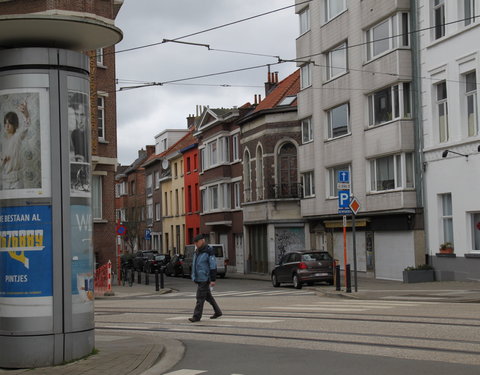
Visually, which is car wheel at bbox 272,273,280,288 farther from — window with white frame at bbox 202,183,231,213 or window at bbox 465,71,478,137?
window with white frame at bbox 202,183,231,213

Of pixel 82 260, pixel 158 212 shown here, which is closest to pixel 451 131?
pixel 82 260

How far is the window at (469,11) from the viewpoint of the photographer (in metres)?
27.8

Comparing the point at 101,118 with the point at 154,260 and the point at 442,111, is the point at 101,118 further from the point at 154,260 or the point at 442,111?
the point at 154,260

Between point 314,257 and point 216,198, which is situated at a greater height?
point 216,198

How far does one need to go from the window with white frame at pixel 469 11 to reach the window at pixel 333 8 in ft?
30.7

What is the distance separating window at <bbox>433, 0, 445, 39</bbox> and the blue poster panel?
2334 centimetres

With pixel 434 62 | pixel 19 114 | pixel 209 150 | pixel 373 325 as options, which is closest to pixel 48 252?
pixel 19 114

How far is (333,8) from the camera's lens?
38625 mm

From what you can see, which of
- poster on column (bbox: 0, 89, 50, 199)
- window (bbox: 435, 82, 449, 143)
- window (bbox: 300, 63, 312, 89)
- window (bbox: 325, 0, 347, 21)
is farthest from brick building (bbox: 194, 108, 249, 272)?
poster on column (bbox: 0, 89, 50, 199)

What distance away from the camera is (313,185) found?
4181cm

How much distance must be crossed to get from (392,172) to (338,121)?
5.84m

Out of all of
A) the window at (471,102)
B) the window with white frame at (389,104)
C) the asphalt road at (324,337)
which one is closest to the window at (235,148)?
the window with white frame at (389,104)

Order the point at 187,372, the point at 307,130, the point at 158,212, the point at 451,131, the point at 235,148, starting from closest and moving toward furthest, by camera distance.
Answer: the point at 187,372 < the point at 451,131 < the point at 307,130 < the point at 235,148 < the point at 158,212

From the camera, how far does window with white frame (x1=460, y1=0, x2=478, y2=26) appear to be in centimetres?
2777
